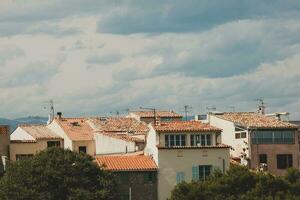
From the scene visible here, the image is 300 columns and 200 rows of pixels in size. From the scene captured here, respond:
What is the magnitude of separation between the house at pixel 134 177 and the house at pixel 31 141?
12.1m

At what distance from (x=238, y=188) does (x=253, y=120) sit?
2421cm

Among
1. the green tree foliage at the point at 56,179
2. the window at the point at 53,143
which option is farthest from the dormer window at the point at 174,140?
the window at the point at 53,143

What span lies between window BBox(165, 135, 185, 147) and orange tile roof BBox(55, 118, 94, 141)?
61.3ft

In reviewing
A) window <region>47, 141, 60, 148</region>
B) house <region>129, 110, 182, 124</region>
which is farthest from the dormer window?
house <region>129, 110, 182, 124</region>

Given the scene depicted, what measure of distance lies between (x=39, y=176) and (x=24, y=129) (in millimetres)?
24003

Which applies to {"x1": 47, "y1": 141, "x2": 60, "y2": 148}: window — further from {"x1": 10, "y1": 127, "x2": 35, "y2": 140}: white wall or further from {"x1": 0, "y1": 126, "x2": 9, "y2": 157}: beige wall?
{"x1": 0, "y1": 126, "x2": 9, "y2": 157}: beige wall

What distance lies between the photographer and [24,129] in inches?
3718

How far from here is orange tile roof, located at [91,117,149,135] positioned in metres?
96.2

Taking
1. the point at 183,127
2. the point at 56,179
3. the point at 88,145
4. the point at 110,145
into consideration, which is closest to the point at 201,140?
the point at 183,127

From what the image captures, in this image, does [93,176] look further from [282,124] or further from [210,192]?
[282,124]

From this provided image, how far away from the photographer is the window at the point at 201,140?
78.1 metres

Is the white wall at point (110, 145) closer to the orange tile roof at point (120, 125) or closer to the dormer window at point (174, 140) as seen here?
the orange tile roof at point (120, 125)

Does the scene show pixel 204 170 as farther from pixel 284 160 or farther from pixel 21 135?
pixel 21 135

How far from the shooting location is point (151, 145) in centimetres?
7881
